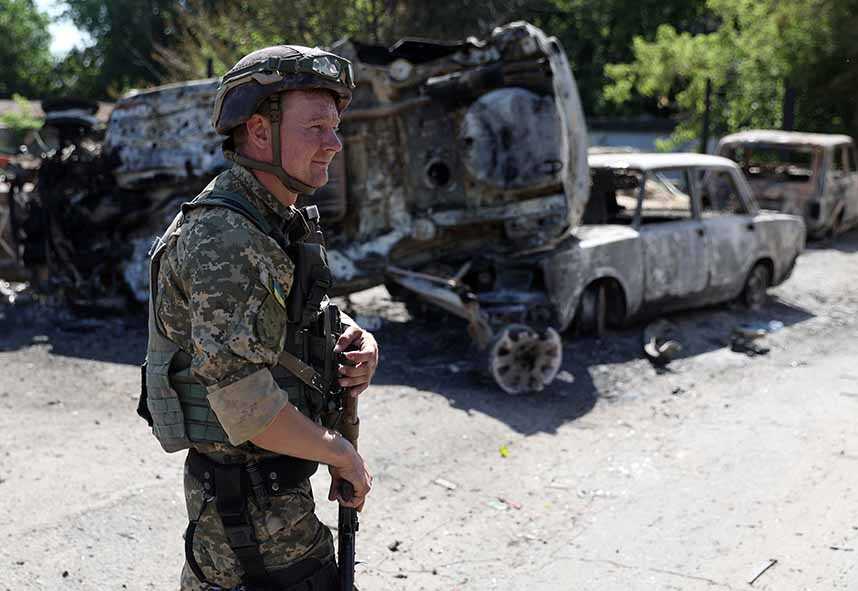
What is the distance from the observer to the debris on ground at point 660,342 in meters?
7.08

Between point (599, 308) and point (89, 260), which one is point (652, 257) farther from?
point (89, 260)

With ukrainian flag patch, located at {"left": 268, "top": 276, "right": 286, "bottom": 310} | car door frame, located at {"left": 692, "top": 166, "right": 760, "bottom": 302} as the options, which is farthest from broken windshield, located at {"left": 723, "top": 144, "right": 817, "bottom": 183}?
ukrainian flag patch, located at {"left": 268, "top": 276, "right": 286, "bottom": 310}

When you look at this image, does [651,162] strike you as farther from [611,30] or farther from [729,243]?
[611,30]

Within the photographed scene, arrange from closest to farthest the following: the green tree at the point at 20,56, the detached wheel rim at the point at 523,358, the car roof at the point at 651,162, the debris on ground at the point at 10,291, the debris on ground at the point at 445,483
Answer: the debris on ground at the point at 445,483 → the detached wheel rim at the point at 523,358 → the car roof at the point at 651,162 → the debris on ground at the point at 10,291 → the green tree at the point at 20,56

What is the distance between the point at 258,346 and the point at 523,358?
4.59m

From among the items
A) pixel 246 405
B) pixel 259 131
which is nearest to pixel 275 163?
pixel 259 131

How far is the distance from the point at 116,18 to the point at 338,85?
1376 inches

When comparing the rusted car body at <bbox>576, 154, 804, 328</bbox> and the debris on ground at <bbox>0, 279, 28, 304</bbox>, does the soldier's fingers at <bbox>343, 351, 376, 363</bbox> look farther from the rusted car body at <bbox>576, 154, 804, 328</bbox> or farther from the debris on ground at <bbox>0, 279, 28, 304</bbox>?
the debris on ground at <bbox>0, 279, 28, 304</bbox>

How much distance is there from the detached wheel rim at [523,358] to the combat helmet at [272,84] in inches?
165

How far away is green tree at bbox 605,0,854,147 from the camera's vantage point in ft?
54.3

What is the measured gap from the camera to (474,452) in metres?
5.20

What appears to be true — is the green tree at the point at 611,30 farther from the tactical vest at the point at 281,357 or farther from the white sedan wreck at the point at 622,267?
the tactical vest at the point at 281,357

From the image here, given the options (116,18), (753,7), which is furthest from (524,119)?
(116,18)

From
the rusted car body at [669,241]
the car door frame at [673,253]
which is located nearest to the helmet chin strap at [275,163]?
the rusted car body at [669,241]
